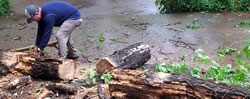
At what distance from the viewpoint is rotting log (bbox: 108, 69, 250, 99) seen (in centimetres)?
245

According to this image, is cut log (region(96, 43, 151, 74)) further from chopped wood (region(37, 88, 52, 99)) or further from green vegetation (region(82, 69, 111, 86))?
chopped wood (region(37, 88, 52, 99))

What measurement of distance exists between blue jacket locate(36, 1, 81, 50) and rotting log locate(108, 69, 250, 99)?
2.04m

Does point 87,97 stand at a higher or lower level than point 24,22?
lower

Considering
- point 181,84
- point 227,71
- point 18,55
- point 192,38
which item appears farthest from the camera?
point 192,38

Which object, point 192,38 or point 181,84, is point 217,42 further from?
point 181,84

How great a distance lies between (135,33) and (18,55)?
13.5ft

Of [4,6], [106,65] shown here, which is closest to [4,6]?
[4,6]

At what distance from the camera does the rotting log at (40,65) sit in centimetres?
390

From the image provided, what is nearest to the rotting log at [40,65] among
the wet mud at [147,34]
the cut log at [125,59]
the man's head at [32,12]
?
the cut log at [125,59]

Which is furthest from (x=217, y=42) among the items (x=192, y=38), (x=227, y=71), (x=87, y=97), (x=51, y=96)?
(x=51, y=96)

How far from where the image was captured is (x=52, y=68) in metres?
3.87

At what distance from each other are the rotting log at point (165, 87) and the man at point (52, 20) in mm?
2071

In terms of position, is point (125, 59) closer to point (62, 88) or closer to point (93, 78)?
point (93, 78)

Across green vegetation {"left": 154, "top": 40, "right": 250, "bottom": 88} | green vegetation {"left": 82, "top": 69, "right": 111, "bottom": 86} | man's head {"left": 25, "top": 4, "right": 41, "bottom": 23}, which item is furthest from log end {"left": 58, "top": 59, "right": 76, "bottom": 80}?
green vegetation {"left": 154, "top": 40, "right": 250, "bottom": 88}
